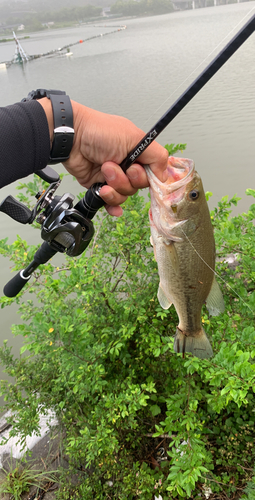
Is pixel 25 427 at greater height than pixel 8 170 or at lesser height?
lesser

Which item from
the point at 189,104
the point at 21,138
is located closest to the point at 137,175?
the point at 21,138

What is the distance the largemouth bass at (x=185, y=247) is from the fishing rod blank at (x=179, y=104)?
0.16 m

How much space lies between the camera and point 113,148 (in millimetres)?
1658

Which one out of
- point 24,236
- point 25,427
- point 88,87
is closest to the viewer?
point 25,427

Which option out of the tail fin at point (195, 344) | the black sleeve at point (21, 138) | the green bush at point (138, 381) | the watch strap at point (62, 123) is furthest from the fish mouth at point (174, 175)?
the tail fin at point (195, 344)

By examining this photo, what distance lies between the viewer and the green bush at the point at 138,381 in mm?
1842

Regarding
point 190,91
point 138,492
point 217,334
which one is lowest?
point 138,492

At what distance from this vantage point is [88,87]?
1441 cm

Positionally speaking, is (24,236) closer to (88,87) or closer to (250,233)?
(250,233)

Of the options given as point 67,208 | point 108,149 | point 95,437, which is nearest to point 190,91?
point 108,149

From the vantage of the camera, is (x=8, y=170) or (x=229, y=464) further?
(x=229, y=464)

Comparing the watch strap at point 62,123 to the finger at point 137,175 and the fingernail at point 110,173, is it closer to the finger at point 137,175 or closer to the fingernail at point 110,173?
the fingernail at point 110,173

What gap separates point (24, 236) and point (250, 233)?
411cm

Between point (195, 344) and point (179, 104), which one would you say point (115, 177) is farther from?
point (195, 344)
